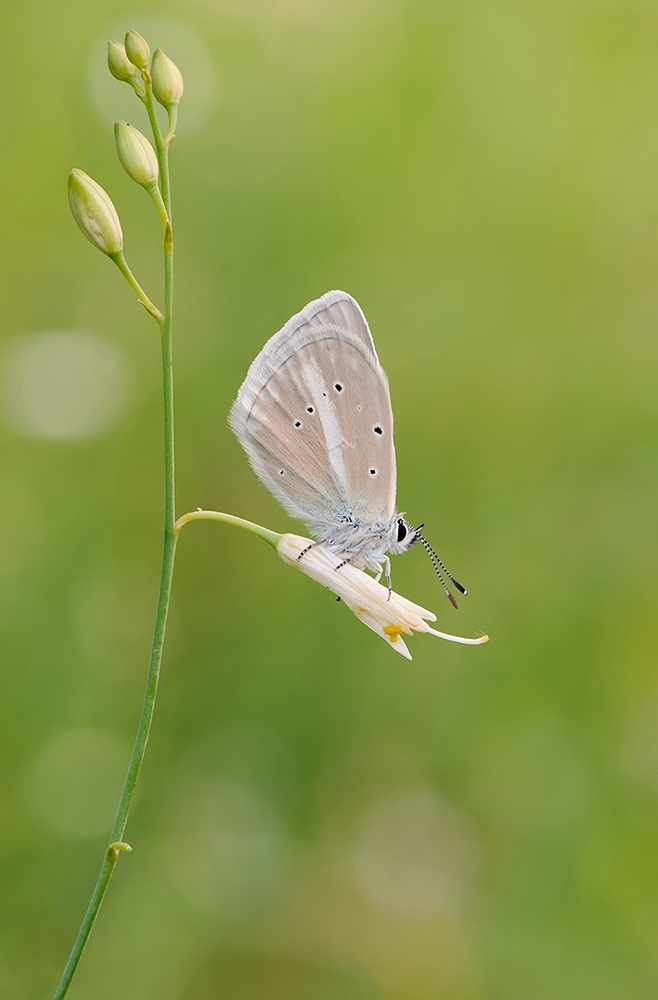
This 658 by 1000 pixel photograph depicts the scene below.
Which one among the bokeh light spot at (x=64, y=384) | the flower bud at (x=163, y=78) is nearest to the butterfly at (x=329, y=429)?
the flower bud at (x=163, y=78)

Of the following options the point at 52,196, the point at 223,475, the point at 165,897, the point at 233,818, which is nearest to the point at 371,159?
the point at 52,196

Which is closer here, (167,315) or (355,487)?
(167,315)

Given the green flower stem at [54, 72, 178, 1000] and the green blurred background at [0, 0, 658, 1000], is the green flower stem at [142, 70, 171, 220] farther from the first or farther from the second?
the green blurred background at [0, 0, 658, 1000]

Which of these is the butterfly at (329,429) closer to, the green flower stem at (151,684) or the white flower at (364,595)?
the white flower at (364,595)

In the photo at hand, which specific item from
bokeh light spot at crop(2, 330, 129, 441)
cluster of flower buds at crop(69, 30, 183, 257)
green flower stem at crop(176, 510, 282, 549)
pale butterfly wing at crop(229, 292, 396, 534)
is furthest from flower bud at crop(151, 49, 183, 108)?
bokeh light spot at crop(2, 330, 129, 441)

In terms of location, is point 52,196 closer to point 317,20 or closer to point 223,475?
point 223,475
